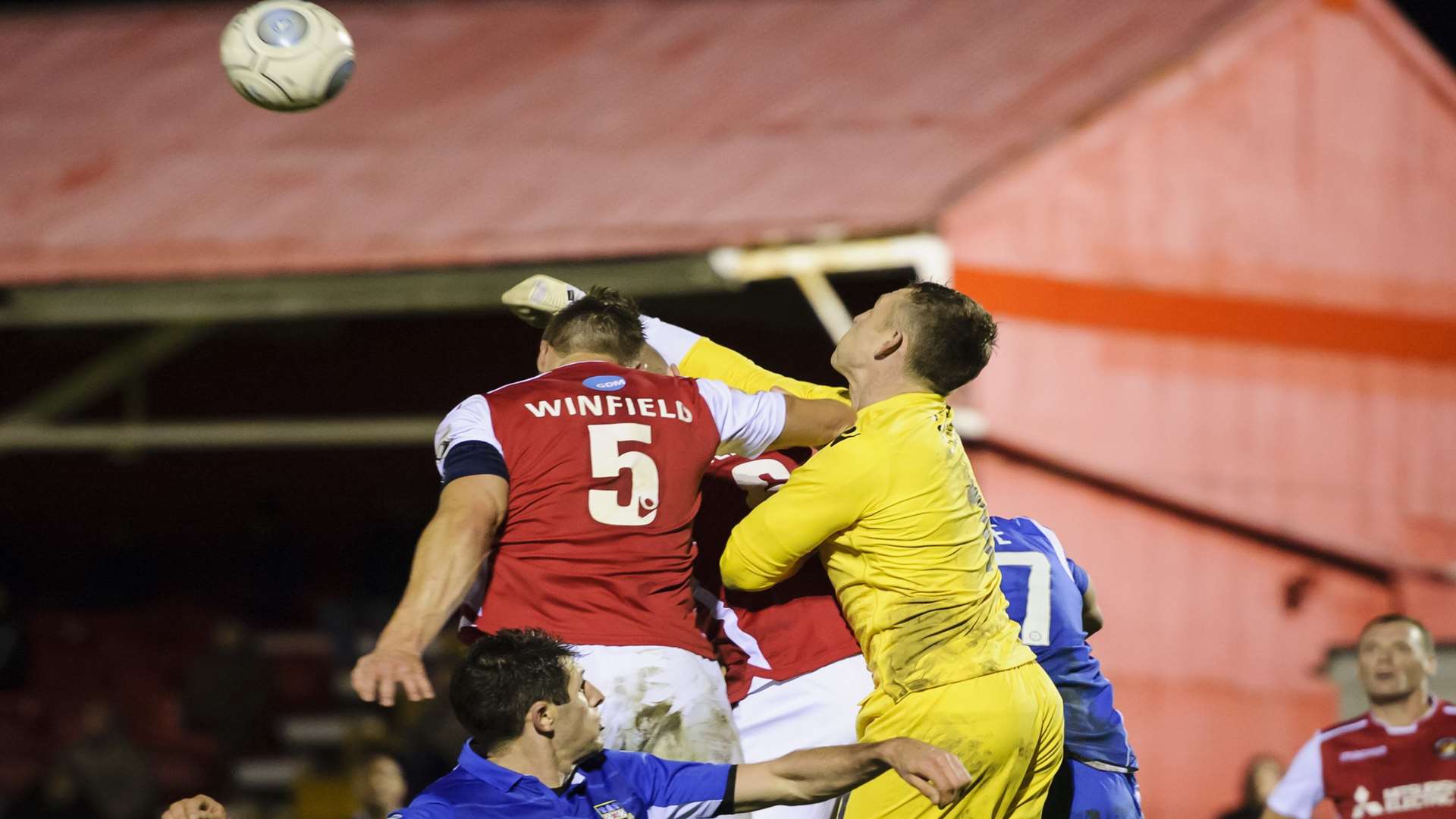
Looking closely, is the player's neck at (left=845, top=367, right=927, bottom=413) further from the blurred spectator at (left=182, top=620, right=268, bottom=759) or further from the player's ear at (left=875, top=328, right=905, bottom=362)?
the blurred spectator at (left=182, top=620, right=268, bottom=759)

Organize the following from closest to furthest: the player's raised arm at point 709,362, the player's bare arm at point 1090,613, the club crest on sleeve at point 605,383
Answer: the club crest on sleeve at point 605,383 → the player's raised arm at point 709,362 → the player's bare arm at point 1090,613

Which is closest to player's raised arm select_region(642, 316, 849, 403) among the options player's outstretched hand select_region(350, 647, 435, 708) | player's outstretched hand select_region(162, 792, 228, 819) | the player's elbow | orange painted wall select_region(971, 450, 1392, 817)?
the player's elbow

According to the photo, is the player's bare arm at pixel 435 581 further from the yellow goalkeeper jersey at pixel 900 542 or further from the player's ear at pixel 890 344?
the player's ear at pixel 890 344

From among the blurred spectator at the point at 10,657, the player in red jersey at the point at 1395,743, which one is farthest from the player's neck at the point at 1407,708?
the blurred spectator at the point at 10,657

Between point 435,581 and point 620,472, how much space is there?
634mm

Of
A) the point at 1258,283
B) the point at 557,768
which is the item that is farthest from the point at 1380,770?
the point at 1258,283

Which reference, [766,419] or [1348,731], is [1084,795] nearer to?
[766,419]

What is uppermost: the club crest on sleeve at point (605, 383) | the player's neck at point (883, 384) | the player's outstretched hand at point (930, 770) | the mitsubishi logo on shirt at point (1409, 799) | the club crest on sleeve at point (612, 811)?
the club crest on sleeve at point (605, 383)

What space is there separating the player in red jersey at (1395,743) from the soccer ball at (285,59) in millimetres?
4828

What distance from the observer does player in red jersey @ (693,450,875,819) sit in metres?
5.52

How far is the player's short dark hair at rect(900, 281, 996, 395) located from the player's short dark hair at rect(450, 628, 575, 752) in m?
1.22

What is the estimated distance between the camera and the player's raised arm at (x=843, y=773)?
13.3 ft

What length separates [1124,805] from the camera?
552 cm

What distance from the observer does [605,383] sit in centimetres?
491
